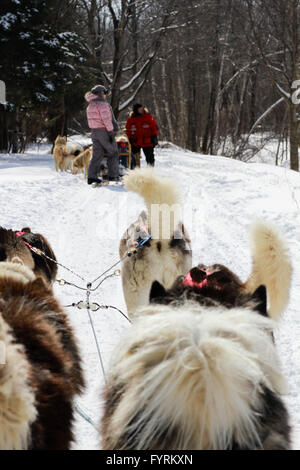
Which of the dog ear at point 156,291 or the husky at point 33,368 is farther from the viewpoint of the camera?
the dog ear at point 156,291

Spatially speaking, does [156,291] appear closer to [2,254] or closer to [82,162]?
[2,254]

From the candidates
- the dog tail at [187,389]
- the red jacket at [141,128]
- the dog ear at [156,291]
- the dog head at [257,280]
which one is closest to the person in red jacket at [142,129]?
the red jacket at [141,128]

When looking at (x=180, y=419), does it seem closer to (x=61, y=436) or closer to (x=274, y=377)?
(x=274, y=377)

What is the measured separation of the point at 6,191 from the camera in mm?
8656

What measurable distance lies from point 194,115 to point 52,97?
32.2ft

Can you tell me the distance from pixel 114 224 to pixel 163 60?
47.7 ft

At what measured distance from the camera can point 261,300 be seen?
69.3 inches

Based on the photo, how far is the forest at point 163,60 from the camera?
1200cm

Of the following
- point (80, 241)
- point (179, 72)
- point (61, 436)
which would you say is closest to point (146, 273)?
point (61, 436)

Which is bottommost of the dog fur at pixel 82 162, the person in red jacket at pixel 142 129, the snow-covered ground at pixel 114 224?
the snow-covered ground at pixel 114 224

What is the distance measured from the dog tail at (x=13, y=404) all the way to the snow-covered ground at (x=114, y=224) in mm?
849

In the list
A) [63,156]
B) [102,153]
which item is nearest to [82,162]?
[63,156]

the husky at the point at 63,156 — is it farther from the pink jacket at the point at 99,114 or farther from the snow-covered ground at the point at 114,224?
the pink jacket at the point at 99,114

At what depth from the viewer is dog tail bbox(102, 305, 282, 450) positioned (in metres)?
1.02
